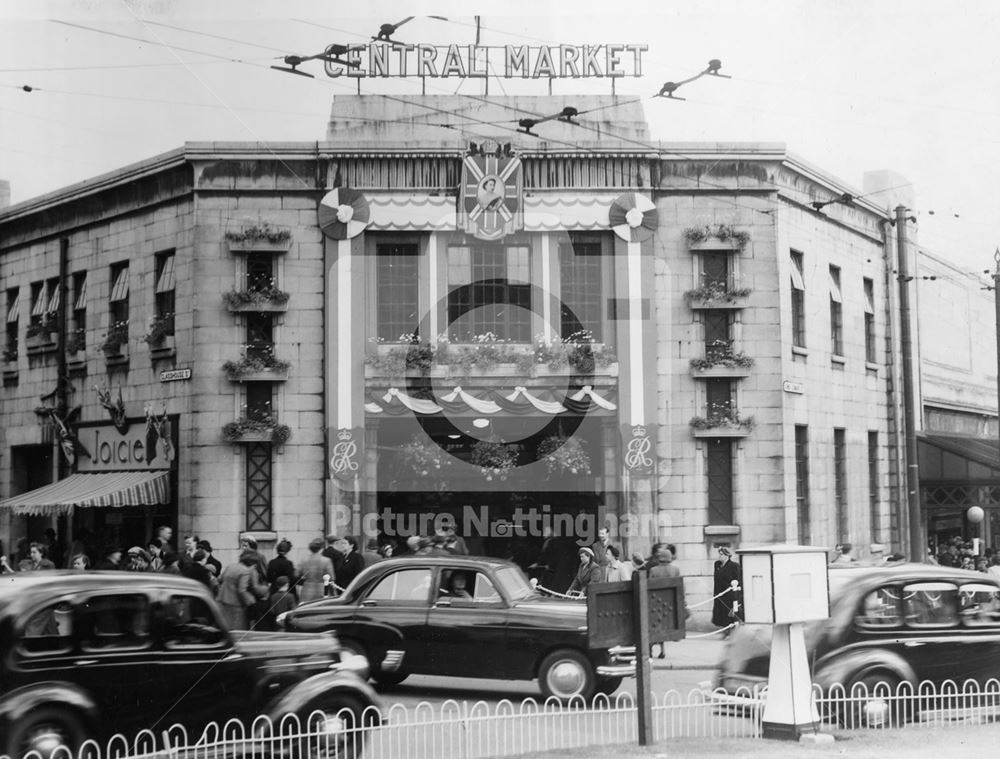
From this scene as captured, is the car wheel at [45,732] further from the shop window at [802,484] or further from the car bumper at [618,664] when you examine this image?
the shop window at [802,484]

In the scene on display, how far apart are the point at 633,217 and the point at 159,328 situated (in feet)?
23.8

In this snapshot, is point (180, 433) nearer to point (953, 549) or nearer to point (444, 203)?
point (444, 203)

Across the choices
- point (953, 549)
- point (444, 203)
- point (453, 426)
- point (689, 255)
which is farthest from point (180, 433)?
point (953, 549)

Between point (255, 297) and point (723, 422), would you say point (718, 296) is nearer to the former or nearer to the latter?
point (723, 422)

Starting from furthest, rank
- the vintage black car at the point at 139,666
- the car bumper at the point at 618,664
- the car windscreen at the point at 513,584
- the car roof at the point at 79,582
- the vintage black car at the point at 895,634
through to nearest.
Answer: the car windscreen at the point at 513,584
the car bumper at the point at 618,664
the vintage black car at the point at 895,634
the car roof at the point at 79,582
the vintage black car at the point at 139,666

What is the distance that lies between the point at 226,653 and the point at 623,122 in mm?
10475

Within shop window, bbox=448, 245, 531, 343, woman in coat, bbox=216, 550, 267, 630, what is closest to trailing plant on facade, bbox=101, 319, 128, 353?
shop window, bbox=448, 245, 531, 343

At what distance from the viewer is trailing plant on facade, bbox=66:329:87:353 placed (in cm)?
1747

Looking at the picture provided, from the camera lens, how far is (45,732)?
7.38 m

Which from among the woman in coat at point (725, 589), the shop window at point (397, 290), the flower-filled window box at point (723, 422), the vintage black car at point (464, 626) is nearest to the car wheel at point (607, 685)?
the vintage black car at point (464, 626)

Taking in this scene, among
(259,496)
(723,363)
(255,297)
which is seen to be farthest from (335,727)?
(255,297)

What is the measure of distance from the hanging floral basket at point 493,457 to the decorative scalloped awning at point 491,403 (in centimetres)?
68

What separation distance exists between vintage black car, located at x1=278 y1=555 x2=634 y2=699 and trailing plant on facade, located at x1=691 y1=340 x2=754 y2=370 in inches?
184

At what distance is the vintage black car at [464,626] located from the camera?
38.2 feet
